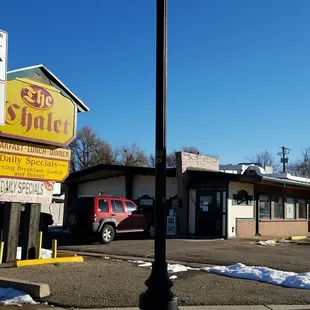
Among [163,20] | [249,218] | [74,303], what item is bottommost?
[74,303]

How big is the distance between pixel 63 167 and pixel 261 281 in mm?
6141

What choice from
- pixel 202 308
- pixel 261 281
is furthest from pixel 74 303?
pixel 261 281

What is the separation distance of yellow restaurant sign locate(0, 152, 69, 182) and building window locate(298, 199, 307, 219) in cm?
2197

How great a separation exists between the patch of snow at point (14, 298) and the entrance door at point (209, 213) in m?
16.2

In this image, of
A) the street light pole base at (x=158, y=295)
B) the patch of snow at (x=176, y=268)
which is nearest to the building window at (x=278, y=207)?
the patch of snow at (x=176, y=268)

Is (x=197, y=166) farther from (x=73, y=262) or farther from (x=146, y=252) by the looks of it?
(x=73, y=262)

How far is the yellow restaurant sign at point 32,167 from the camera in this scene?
11688 millimetres

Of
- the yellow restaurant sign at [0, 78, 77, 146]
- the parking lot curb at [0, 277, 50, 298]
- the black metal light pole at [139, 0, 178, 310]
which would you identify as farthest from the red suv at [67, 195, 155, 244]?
the black metal light pole at [139, 0, 178, 310]

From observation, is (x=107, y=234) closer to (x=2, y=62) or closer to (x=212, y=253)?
(x=212, y=253)

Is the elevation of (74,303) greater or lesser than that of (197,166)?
lesser

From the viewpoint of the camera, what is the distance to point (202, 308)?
7621mm

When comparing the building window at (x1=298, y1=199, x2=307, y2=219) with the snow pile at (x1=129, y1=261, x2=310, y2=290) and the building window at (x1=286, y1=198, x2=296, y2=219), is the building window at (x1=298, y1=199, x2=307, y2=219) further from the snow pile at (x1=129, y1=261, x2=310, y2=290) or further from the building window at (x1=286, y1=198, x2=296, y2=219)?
the snow pile at (x1=129, y1=261, x2=310, y2=290)

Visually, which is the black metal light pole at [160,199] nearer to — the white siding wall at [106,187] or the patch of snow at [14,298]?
the patch of snow at [14,298]

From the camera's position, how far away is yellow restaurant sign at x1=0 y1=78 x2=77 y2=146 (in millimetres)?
11727
